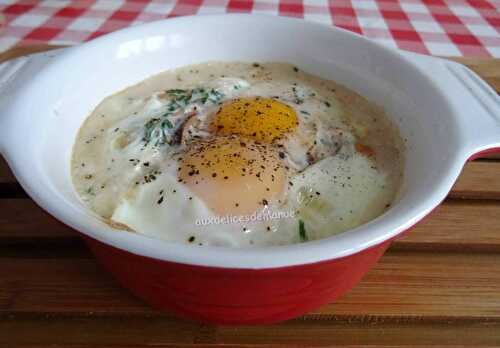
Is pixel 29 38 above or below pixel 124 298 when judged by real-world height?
above

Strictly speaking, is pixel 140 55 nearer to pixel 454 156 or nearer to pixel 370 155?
pixel 370 155

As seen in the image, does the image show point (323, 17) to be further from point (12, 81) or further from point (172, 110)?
point (12, 81)

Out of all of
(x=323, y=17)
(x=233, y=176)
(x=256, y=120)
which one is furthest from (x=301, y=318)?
(x=323, y=17)

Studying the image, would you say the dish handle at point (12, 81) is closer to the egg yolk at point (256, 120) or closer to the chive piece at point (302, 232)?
the egg yolk at point (256, 120)

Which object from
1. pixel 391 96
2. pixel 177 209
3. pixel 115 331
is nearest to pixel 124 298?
pixel 115 331

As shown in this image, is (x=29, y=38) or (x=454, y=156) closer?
(x=454, y=156)

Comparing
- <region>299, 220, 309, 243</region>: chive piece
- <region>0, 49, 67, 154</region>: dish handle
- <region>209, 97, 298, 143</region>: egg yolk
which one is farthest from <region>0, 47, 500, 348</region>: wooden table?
<region>209, 97, 298, 143</region>: egg yolk

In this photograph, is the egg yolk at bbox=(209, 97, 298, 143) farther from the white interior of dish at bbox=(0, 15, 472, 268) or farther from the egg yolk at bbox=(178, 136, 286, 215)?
the white interior of dish at bbox=(0, 15, 472, 268)
